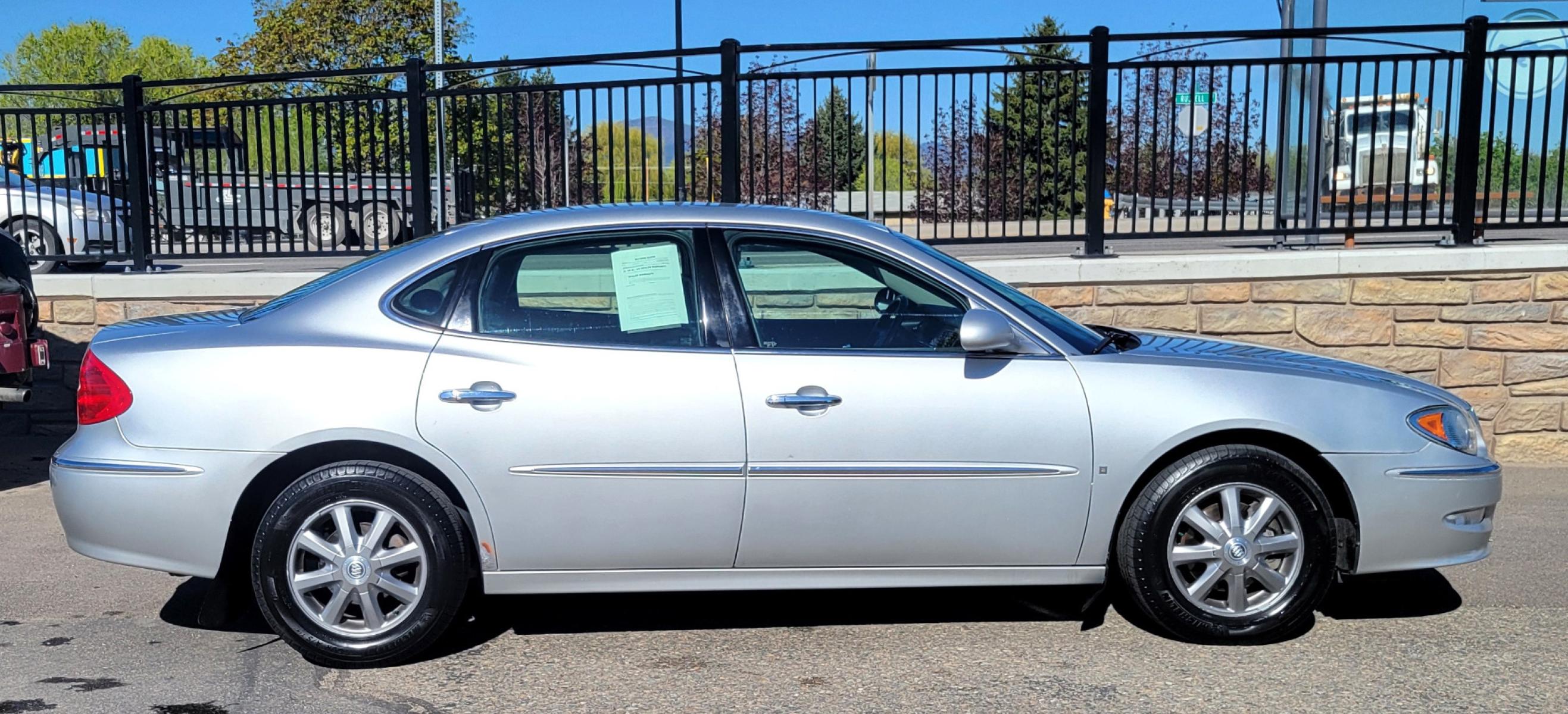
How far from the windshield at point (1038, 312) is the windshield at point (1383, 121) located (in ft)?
13.8

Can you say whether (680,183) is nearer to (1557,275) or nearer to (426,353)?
(426,353)

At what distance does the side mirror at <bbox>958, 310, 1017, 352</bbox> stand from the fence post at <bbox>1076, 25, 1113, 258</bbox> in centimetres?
395

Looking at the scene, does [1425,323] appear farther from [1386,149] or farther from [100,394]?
[100,394]

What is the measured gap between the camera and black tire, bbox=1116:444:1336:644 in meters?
4.46

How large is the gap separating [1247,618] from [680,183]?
4.93 metres

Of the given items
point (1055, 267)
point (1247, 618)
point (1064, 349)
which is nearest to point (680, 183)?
point (1055, 267)

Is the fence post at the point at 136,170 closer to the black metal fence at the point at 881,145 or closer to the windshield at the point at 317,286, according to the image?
the black metal fence at the point at 881,145

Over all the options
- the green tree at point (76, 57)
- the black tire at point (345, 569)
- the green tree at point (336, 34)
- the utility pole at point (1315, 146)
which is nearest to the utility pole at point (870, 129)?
the utility pole at point (1315, 146)

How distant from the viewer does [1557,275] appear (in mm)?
7902

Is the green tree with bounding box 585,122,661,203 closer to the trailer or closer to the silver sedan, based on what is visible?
the trailer

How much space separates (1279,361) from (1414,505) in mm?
646

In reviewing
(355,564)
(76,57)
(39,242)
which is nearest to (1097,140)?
(355,564)

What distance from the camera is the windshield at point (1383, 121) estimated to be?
8.27m

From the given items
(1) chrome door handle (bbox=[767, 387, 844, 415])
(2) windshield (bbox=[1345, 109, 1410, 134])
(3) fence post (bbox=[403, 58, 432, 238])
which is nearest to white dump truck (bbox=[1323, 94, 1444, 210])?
(2) windshield (bbox=[1345, 109, 1410, 134])
